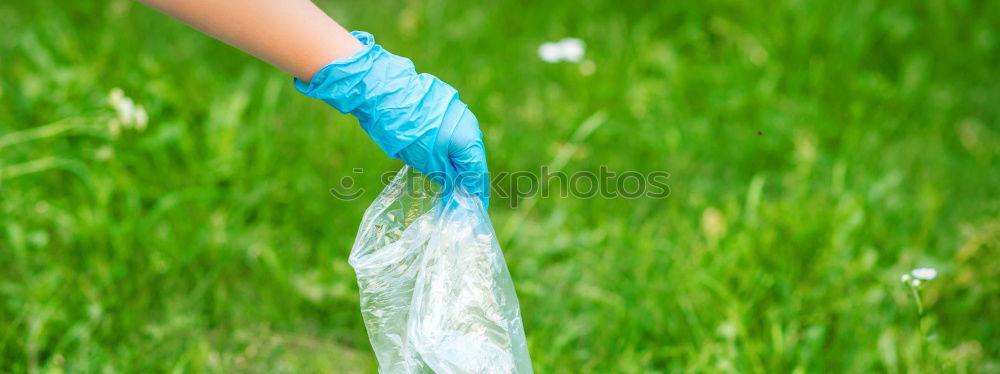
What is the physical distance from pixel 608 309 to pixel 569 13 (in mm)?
1459

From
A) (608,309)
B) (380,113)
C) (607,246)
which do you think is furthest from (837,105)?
(380,113)

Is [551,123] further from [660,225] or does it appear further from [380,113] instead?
[380,113]

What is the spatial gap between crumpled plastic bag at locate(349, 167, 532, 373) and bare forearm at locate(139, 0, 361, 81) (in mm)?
295

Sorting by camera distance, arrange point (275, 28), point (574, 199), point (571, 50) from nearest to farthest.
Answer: point (275, 28), point (574, 199), point (571, 50)

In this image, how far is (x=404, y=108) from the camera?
1.39 m

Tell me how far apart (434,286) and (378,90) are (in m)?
0.37

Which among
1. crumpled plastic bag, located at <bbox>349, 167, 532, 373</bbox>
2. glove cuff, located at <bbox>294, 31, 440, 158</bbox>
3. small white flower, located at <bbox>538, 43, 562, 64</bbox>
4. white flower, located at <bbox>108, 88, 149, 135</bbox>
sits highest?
small white flower, located at <bbox>538, 43, 562, 64</bbox>

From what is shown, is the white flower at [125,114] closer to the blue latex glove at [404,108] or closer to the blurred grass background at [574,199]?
the blurred grass background at [574,199]

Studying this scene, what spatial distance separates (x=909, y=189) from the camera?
246 cm

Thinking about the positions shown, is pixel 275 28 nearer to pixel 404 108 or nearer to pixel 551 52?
pixel 404 108

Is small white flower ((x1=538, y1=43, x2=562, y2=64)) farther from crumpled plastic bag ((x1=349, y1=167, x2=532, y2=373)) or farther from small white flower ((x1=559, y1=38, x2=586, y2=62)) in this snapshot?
crumpled plastic bag ((x1=349, y1=167, x2=532, y2=373))

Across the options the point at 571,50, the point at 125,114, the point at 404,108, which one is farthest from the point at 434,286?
the point at 571,50

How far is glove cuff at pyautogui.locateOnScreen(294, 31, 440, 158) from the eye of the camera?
1349 millimetres

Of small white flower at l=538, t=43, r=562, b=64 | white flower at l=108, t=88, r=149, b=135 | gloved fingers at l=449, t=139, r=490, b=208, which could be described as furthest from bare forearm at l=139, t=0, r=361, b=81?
small white flower at l=538, t=43, r=562, b=64
